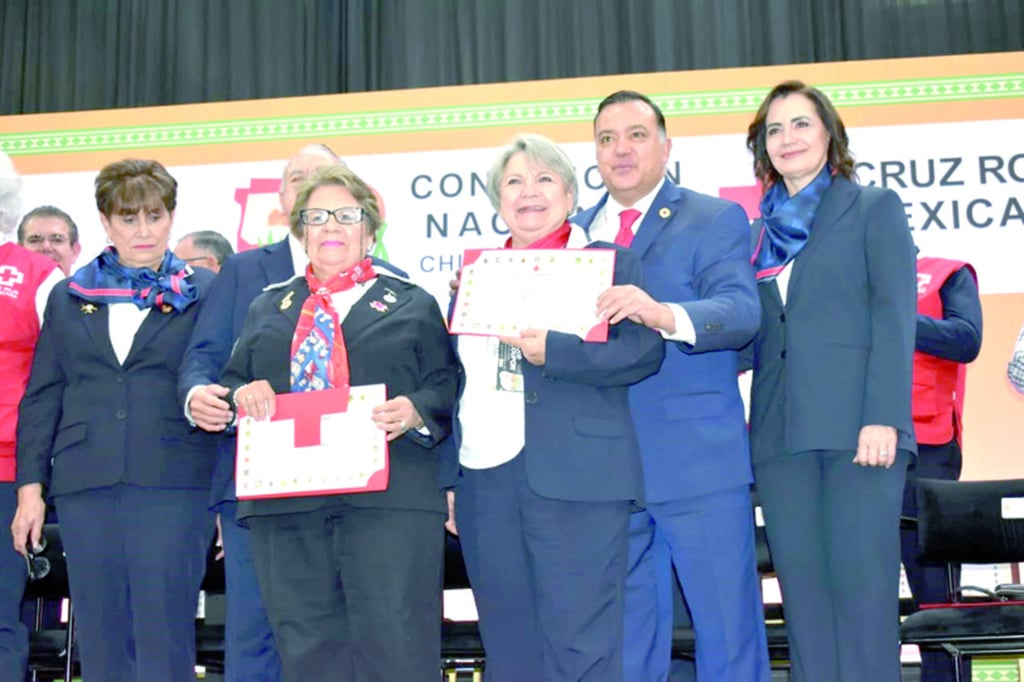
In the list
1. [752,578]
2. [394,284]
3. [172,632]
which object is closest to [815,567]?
[752,578]

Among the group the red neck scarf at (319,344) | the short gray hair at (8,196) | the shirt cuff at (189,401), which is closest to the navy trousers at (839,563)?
the red neck scarf at (319,344)

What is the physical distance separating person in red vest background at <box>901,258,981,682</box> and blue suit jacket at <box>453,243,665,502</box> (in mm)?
1470

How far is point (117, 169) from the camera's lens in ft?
11.1

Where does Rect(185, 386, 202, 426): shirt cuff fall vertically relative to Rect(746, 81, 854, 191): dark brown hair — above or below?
below

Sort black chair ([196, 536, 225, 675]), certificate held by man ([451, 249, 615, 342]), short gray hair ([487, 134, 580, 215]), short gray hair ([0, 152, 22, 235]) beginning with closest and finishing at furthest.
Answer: certificate held by man ([451, 249, 615, 342]) < short gray hair ([487, 134, 580, 215]) < short gray hair ([0, 152, 22, 235]) < black chair ([196, 536, 225, 675])

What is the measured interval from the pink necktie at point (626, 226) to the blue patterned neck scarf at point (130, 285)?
119cm

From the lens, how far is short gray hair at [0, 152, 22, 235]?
3537 mm

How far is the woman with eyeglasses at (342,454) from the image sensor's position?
107 inches

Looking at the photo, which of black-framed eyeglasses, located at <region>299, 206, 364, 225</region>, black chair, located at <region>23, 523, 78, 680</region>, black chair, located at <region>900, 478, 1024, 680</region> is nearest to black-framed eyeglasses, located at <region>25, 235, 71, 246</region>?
black chair, located at <region>23, 523, 78, 680</region>

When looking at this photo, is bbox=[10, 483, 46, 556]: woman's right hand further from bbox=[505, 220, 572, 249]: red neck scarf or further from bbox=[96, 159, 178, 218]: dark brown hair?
bbox=[505, 220, 572, 249]: red neck scarf

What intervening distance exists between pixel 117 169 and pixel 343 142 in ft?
8.00

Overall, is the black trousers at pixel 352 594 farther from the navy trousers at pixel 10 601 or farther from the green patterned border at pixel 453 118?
the green patterned border at pixel 453 118

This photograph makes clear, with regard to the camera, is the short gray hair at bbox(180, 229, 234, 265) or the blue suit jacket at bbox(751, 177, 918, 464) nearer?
the blue suit jacket at bbox(751, 177, 918, 464)

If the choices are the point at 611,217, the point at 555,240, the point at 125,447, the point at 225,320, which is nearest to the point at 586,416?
the point at 555,240
